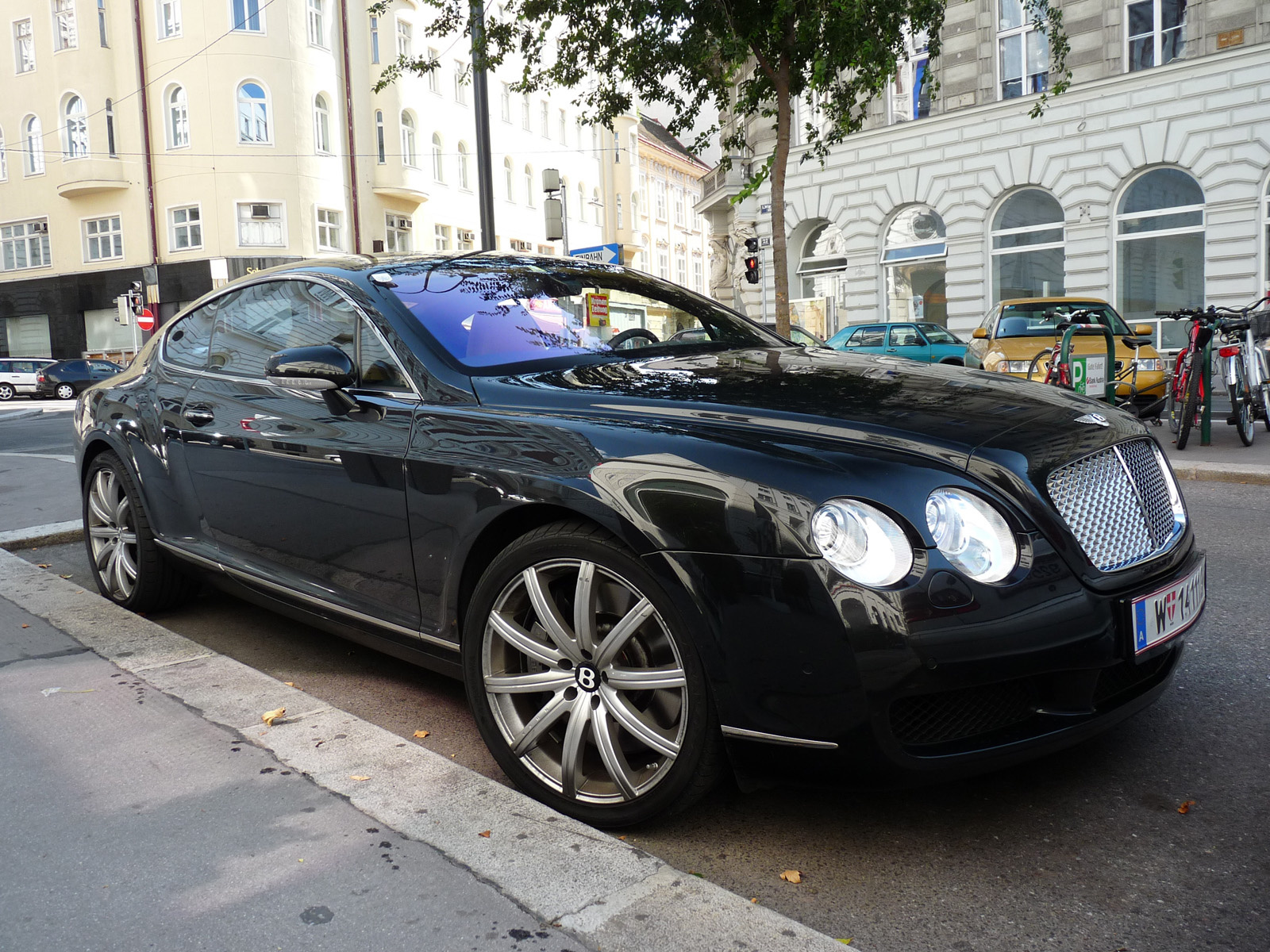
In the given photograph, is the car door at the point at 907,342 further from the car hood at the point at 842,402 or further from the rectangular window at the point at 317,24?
the rectangular window at the point at 317,24

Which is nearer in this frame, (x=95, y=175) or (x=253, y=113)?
(x=253, y=113)

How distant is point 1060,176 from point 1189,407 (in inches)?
613

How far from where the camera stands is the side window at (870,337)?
67.6 ft

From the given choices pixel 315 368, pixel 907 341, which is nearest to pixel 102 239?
pixel 907 341

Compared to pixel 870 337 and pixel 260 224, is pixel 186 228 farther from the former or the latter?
pixel 870 337

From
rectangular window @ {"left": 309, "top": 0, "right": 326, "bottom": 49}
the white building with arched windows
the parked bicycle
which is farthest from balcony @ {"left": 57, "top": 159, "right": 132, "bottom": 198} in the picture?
the parked bicycle

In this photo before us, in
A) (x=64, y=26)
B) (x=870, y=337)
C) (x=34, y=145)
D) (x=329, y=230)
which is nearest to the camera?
(x=870, y=337)

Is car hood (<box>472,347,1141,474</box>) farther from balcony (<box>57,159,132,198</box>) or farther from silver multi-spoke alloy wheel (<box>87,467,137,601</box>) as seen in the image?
balcony (<box>57,159,132,198</box>)

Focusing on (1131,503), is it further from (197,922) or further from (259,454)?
(259,454)

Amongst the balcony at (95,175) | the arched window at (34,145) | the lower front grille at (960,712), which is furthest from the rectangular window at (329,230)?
the lower front grille at (960,712)

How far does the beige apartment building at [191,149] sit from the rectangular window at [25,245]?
62mm

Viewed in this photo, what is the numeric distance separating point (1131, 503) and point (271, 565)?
102 inches

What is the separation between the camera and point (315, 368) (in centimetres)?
324

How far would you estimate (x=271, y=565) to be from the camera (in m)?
3.63
